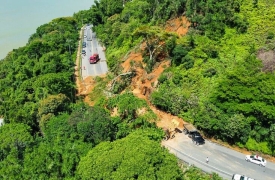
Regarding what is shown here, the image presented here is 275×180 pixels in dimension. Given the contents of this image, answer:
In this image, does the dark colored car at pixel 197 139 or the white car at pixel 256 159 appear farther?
the dark colored car at pixel 197 139

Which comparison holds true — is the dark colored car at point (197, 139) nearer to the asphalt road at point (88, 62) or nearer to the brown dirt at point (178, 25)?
the brown dirt at point (178, 25)

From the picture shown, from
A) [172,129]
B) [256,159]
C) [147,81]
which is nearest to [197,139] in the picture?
[172,129]

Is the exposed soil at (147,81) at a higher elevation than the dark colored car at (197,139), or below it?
higher

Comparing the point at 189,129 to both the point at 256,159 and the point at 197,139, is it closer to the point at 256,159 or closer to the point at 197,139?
the point at 197,139

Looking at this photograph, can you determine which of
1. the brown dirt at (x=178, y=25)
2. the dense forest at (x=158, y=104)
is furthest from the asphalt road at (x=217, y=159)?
the brown dirt at (x=178, y=25)

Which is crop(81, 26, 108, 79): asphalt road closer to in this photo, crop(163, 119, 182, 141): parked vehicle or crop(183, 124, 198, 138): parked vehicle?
crop(163, 119, 182, 141): parked vehicle

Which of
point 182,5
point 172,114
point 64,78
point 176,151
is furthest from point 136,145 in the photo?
point 182,5
